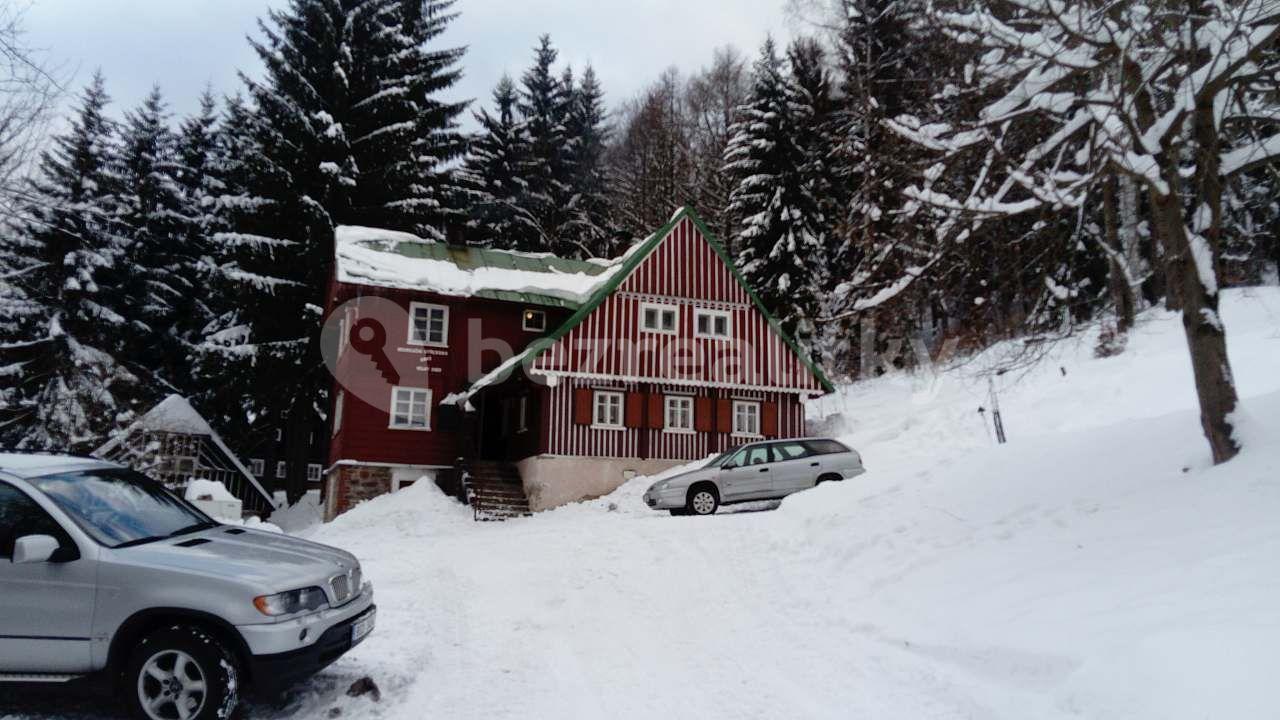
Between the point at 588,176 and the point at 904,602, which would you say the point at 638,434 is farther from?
the point at 588,176

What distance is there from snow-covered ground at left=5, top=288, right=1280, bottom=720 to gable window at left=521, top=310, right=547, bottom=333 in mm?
13645

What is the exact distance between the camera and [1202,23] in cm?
808

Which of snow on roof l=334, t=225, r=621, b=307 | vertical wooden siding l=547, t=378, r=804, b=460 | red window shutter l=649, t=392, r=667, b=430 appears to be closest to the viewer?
vertical wooden siding l=547, t=378, r=804, b=460

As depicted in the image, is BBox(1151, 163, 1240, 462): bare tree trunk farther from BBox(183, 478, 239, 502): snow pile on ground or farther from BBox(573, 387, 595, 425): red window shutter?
BBox(183, 478, 239, 502): snow pile on ground

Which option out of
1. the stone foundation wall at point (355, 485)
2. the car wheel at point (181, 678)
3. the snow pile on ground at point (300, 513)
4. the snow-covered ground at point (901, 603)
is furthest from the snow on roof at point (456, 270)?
the car wheel at point (181, 678)

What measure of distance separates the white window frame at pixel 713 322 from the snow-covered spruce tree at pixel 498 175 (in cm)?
1381

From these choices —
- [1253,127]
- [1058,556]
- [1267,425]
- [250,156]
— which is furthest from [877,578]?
[250,156]

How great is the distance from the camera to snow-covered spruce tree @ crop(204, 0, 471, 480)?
29797 mm

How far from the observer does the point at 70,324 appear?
3109 centimetres

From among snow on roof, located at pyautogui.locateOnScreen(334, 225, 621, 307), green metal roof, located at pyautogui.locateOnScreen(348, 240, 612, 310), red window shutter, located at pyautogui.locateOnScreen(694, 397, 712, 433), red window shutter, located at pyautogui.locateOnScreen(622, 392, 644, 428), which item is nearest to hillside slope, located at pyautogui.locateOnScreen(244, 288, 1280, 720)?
red window shutter, located at pyautogui.locateOnScreen(622, 392, 644, 428)

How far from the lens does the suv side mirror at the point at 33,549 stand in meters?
5.38

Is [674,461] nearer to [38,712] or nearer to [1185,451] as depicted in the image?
[1185,451]

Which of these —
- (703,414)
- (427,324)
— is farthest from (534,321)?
(703,414)

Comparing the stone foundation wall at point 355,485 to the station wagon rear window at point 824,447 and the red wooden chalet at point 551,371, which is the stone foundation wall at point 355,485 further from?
the station wagon rear window at point 824,447
